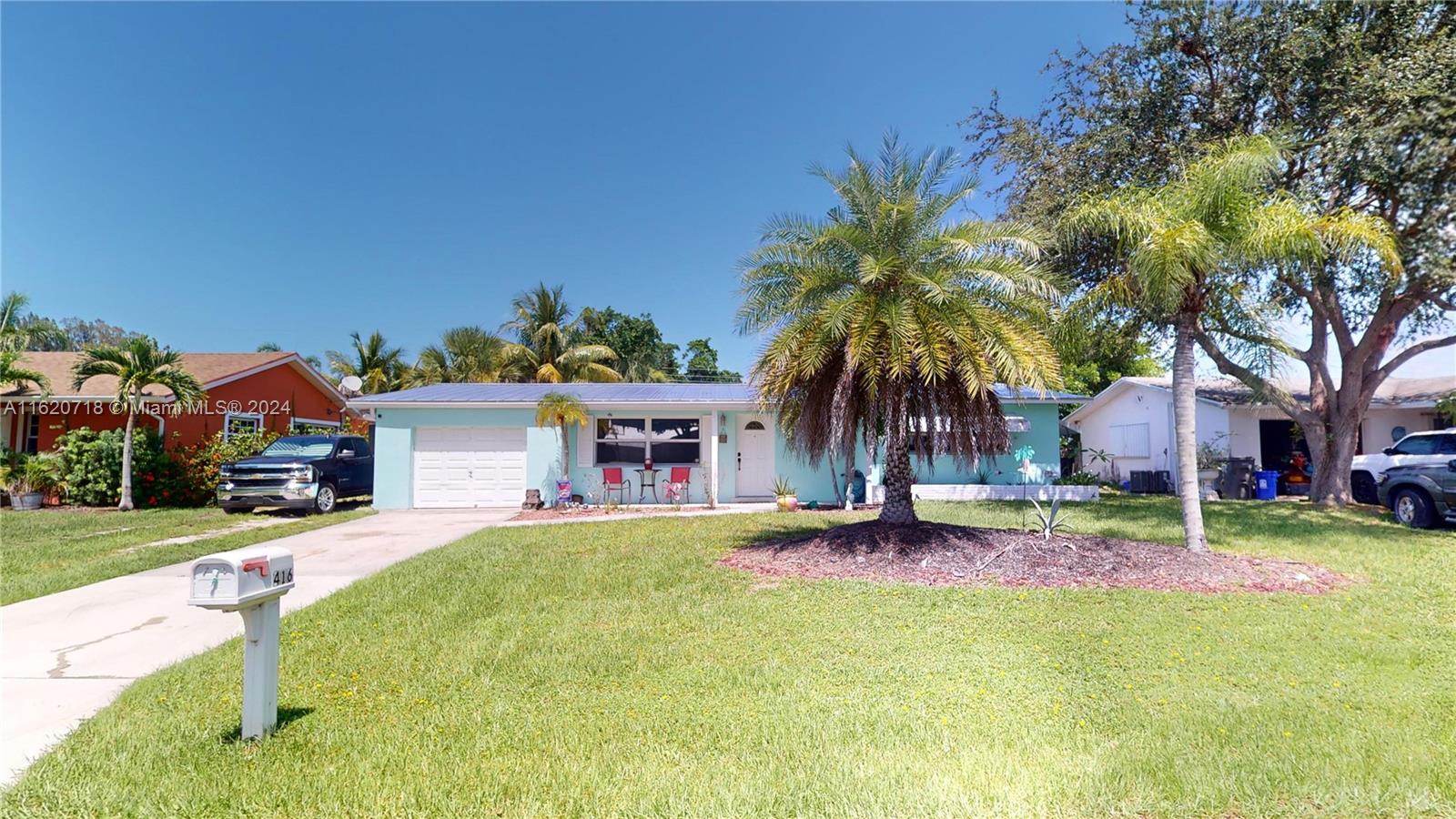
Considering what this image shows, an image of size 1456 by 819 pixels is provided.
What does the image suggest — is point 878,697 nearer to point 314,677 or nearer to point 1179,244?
point 314,677

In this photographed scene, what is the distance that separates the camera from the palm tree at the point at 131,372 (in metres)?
14.0

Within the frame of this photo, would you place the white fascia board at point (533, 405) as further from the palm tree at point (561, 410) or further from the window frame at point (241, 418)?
the window frame at point (241, 418)

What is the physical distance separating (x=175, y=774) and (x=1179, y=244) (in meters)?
9.81

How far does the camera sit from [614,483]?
614 inches

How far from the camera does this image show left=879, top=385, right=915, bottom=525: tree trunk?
8.20 metres

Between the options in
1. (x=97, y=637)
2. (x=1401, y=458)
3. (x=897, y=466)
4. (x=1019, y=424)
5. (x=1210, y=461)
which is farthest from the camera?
(x=1210, y=461)

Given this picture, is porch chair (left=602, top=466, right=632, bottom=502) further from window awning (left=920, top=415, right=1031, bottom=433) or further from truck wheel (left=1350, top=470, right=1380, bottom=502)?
truck wheel (left=1350, top=470, right=1380, bottom=502)

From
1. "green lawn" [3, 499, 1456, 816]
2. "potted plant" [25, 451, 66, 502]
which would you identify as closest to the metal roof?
"potted plant" [25, 451, 66, 502]

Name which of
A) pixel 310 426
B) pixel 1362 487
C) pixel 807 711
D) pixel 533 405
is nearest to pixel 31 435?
pixel 310 426

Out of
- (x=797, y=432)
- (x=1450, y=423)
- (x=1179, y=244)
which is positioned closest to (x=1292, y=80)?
(x=1179, y=244)

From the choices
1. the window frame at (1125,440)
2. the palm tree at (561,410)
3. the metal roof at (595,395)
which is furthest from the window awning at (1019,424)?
the palm tree at (561,410)

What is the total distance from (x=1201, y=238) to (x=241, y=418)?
22.8 meters

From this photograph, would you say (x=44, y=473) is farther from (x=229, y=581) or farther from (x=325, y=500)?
(x=229, y=581)

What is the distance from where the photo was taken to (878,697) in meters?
3.93
